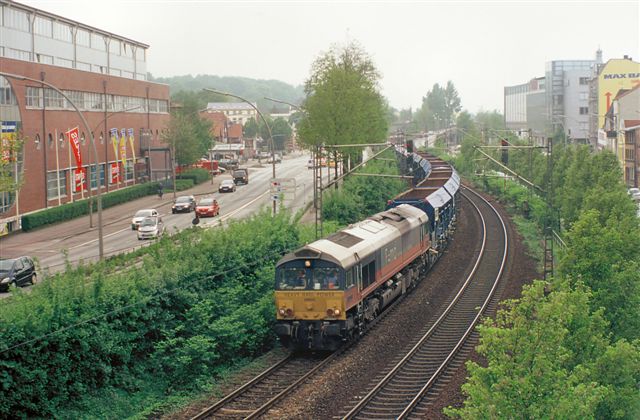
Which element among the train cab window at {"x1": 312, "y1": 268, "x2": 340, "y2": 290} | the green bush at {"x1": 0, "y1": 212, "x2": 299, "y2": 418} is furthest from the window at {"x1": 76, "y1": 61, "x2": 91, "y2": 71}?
the train cab window at {"x1": 312, "y1": 268, "x2": 340, "y2": 290}

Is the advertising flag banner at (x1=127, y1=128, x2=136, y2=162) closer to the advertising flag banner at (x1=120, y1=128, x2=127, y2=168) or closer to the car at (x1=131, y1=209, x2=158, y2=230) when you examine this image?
the advertising flag banner at (x1=120, y1=128, x2=127, y2=168)

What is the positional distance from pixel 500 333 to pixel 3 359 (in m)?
11.5

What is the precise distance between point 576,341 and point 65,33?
6738 cm

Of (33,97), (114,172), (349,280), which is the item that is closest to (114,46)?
(114,172)

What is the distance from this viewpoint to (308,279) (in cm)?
2762

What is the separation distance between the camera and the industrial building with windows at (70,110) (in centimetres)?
6000

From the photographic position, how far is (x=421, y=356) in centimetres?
2811

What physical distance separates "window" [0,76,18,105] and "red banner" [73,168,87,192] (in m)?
9.39

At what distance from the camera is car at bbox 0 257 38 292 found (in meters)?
37.8

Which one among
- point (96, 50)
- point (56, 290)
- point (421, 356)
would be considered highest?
point (96, 50)

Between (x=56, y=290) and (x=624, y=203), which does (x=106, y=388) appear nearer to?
(x=56, y=290)

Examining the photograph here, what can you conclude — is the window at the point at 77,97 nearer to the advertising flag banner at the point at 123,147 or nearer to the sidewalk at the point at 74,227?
the advertising flag banner at the point at 123,147

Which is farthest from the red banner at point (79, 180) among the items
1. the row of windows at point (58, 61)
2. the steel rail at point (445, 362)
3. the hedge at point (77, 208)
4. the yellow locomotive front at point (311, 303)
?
the yellow locomotive front at point (311, 303)

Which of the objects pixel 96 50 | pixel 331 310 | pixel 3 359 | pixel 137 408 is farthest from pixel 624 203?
pixel 96 50
